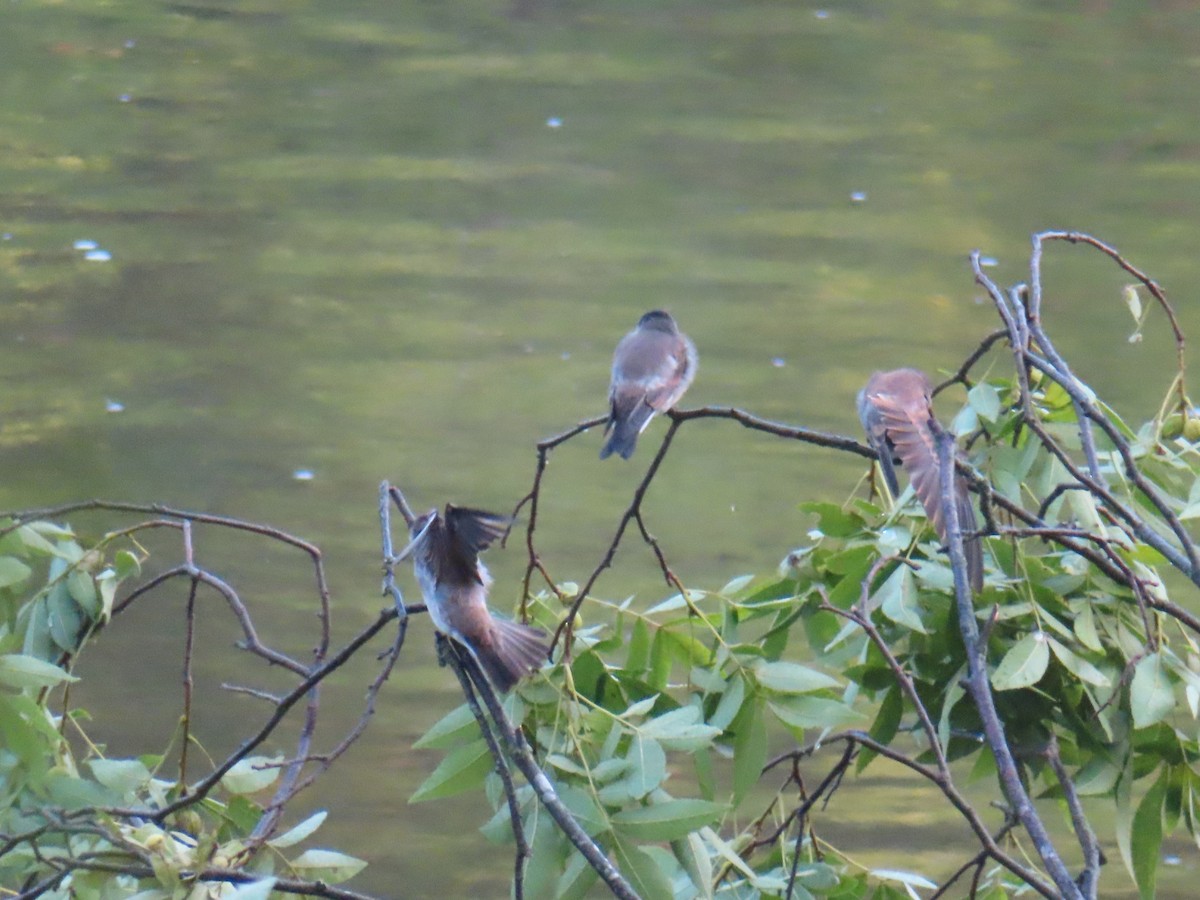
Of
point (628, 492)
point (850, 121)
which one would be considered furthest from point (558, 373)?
point (850, 121)

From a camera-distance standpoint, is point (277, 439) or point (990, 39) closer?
point (277, 439)

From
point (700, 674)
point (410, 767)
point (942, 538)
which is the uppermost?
point (942, 538)

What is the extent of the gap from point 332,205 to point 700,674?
5.91m

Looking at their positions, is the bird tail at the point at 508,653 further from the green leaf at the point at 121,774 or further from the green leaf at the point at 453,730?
the green leaf at the point at 121,774

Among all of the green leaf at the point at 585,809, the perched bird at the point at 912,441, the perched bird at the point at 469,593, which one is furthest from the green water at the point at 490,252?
the green leaf at the point at 585,809

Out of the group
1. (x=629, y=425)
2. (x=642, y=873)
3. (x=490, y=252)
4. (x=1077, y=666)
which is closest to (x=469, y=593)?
(x=642, y=873)

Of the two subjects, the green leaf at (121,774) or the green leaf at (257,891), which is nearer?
the green leaf at (257,891)

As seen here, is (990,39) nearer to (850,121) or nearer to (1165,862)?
(850,121)

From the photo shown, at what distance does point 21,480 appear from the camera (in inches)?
200

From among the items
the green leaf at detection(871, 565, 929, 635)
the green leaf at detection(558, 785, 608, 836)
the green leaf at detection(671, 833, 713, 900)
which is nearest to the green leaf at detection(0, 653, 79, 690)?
the green leaf at detection(558, 785, 608, 836)

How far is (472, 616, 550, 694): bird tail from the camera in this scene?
1.62 meters

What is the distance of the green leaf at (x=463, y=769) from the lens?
62.4 inches

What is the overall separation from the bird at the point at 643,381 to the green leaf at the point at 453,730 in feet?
3.49

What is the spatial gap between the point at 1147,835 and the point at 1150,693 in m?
0.23
